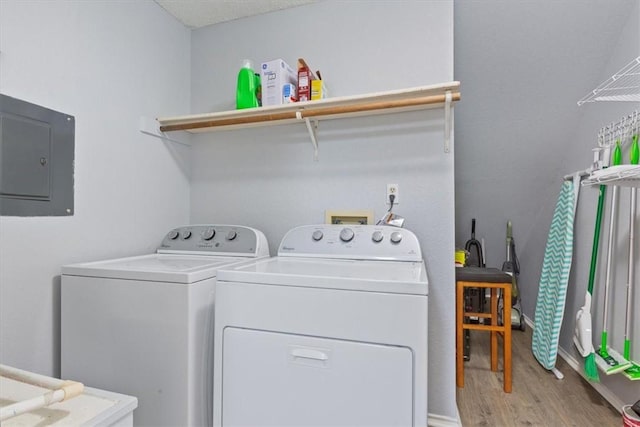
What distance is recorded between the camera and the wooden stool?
222cm

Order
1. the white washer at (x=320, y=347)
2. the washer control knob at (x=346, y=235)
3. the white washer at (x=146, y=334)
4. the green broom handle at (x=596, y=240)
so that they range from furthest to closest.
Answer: the green broom handle at (x=596, y=240) < the washer control knob at (x=346, y=235) < the white washer at (x=146, y=334) < the white washer at (x=320, y=347)

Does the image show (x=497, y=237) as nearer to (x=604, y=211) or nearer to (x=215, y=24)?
(x=604, y=211)

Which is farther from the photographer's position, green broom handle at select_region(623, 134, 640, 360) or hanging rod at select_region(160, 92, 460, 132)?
green broom handle at select_region(623, 134, 640, 360)

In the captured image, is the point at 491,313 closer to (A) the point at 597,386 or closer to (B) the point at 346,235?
(A) the point at 597,386

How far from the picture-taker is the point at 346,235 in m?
1.69

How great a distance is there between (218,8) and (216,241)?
1.40 metres

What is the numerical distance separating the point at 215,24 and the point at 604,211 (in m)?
2.79

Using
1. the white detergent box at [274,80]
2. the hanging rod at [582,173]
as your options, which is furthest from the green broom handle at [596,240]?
the white detergent box at [274,80]

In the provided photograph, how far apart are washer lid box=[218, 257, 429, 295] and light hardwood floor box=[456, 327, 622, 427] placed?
1180 mm

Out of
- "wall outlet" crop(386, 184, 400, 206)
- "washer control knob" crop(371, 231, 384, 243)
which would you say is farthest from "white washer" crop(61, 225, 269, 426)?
"wall outlet" crop(386, 184, 400, 206)

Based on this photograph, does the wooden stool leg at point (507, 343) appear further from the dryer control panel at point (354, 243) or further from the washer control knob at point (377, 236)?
the washer control knob at point (377, 236)

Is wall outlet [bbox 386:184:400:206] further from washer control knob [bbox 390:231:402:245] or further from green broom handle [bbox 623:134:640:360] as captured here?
green broom handle [bbox 623:134:640:360]

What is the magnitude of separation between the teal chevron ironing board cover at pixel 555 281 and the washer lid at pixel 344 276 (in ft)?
5.45

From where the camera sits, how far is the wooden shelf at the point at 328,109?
1588 mm
